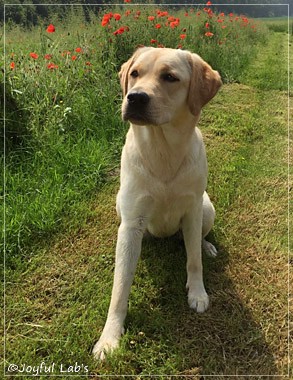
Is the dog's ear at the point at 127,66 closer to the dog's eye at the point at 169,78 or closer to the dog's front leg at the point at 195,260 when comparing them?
the dog's eye at the point at 169,78

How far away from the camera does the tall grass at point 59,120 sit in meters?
2.87

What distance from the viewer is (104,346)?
6.39 ft

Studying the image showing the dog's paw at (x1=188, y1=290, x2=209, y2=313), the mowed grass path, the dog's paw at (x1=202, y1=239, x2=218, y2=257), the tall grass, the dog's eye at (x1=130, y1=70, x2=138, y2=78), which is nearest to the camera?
the mowed grass path

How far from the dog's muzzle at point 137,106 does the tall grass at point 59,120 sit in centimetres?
127

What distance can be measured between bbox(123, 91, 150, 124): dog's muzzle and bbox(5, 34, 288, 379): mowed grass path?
1087 mm

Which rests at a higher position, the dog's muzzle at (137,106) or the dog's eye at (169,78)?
the dog's eye at (169,78)

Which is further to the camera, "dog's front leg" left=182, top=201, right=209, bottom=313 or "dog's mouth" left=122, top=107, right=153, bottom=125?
"dog's front leg" left=182, top=201, right=209, bottom=313

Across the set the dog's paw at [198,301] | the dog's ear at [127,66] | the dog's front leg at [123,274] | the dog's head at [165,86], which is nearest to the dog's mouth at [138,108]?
the dog's head at [165,86]

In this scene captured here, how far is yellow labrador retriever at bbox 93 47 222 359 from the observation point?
6.47 ft

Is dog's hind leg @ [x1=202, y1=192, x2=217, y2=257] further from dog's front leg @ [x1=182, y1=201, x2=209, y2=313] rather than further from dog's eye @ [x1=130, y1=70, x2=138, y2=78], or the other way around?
dog's eye @ [x1=130, y1=70, x2=138, y2=78]

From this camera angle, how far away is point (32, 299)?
2301 mm

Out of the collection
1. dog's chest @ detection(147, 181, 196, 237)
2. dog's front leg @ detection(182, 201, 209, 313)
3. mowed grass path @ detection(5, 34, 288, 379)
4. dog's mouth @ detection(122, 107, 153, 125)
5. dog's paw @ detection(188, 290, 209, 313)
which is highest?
dog's mouth @ detection(122, 107, 153, 125)

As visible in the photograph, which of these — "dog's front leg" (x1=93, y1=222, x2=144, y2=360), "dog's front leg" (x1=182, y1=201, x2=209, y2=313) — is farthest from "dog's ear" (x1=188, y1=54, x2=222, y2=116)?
"dog's front leg" (x1=93, y1=222, x2=144, y2=360)

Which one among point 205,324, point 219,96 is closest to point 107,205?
point 205,324
